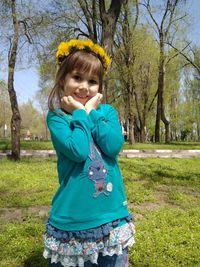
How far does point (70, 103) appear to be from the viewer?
6.82 ft

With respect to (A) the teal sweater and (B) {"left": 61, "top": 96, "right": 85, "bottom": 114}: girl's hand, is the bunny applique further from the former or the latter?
(B) {"left": 61, "top": 96, "right": 85, "bottom": 114}: girl's hand

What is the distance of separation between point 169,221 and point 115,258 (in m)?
3.72

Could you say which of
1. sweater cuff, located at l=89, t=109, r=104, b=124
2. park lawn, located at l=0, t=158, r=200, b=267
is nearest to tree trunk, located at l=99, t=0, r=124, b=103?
park lawn, located at l=0, t=158, r=200, b=267

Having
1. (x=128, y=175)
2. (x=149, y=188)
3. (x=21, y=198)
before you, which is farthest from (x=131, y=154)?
(x=21, y=198)

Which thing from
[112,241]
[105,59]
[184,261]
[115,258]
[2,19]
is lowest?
[184,261]

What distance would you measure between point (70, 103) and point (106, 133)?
0.32m

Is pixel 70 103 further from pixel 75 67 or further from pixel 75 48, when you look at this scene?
pixel 75 48

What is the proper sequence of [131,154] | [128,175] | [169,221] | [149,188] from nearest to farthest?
[169,221] → [149,188] → [128,175] → [131,154]

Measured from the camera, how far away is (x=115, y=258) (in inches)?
82.0

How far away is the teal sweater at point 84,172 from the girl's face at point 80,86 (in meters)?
0.16

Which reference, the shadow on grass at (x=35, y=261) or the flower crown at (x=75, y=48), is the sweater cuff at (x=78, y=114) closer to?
the flower crown at (x=75, y=48)

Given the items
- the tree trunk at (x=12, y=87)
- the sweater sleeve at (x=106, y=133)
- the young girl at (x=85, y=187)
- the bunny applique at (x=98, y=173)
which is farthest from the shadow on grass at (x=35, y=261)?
the tree trunk at (x=12, y=87)

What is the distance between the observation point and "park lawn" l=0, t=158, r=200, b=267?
13.8ft

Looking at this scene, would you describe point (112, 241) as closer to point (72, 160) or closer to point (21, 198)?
point (72, 160)
